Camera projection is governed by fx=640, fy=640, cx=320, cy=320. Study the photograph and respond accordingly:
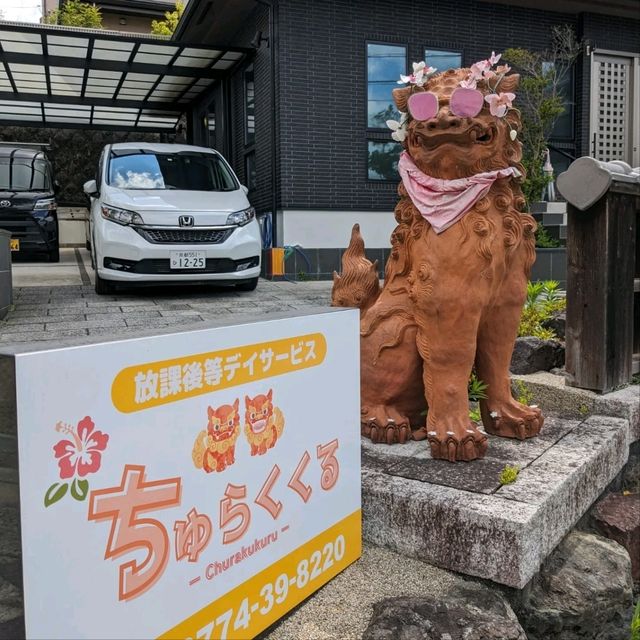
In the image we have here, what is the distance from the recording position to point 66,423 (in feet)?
4.62

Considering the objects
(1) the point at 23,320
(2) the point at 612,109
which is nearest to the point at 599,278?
(1) the point at 23,320

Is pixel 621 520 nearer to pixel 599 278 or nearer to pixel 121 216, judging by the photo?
pixel 599 278

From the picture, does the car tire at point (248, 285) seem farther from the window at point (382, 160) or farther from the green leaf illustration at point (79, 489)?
the green leaf illustration at point (79, 489)

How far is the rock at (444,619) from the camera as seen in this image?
2.01 metres

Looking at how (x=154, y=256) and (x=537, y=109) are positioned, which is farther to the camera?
(x=537, y=109)

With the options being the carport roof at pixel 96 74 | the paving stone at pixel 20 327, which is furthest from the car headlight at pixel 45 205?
the paving stone at pixel 20 327

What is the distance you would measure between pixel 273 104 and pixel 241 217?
12.8 ft

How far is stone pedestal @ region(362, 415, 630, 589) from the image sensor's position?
2.32 meters

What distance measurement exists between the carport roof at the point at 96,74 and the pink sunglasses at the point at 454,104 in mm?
10383

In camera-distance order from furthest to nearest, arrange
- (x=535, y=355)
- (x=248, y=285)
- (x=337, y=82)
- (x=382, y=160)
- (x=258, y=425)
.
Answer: (x=382, y=160)
(x=337, y=82)
(x=248, y=285)
(x=535, y=355)
(x=258, y=425)

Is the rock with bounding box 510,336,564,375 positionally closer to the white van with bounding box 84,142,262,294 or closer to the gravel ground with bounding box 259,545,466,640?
the gravel ground with bounding box 259,545,466,640

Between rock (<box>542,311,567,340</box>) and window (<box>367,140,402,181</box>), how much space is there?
708 centimetres

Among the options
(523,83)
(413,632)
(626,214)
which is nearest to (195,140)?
(523,83)

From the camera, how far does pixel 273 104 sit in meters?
11.0
